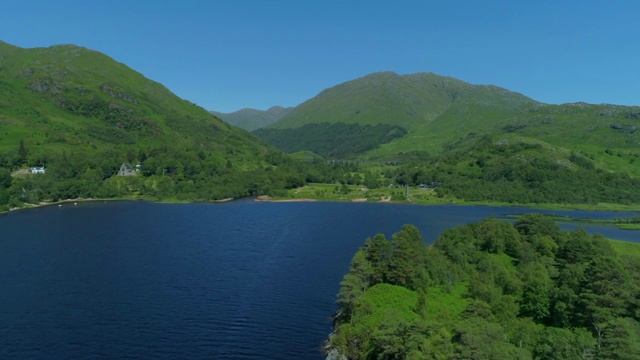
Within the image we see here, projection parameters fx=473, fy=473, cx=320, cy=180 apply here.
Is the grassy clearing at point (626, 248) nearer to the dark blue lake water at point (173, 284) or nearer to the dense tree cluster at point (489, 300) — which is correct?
the dense tree cluster at point (489, 300)

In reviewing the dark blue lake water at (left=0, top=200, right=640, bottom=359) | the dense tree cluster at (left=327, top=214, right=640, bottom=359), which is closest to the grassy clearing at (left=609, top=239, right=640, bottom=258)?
the dense tree cluster at (left=327, top=214, right=640, bottom=359)

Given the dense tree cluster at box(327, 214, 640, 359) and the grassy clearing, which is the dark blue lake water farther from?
the grassy clearing

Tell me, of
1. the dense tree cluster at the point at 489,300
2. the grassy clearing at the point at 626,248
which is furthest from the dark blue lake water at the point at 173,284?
the grassy clearing at the point at 626,248

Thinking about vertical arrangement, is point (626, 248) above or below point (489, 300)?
above

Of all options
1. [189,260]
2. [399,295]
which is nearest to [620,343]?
[399,295]

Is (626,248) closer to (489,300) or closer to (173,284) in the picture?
(489,300)

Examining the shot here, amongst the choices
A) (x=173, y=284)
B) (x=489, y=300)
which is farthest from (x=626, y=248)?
(x=173, y=284)
